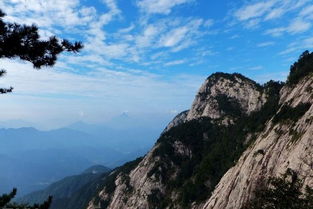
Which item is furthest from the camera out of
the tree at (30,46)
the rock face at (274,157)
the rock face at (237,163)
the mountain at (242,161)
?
the mountain at (242,161)

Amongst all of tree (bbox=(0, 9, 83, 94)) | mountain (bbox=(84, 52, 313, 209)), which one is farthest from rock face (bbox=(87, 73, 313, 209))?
tree (bbox=(0, 9, 83, 94))

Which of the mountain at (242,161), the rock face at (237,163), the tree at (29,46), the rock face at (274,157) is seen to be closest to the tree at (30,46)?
the tree at (29,46)

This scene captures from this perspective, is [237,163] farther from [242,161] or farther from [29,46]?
[29,46]

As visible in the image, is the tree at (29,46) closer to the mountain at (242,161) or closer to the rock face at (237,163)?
the mountain at (242,161)

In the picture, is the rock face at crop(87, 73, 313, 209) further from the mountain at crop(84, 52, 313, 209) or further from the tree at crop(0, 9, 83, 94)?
the tree at crop(0, 9, 83, 94)

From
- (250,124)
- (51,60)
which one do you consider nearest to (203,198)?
(250,124)

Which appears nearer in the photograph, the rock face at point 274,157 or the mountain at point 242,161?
the rock face at point 274,157

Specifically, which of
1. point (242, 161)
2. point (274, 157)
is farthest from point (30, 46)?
point (242, 161)

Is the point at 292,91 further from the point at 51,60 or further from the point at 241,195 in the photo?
the point at 51,60
